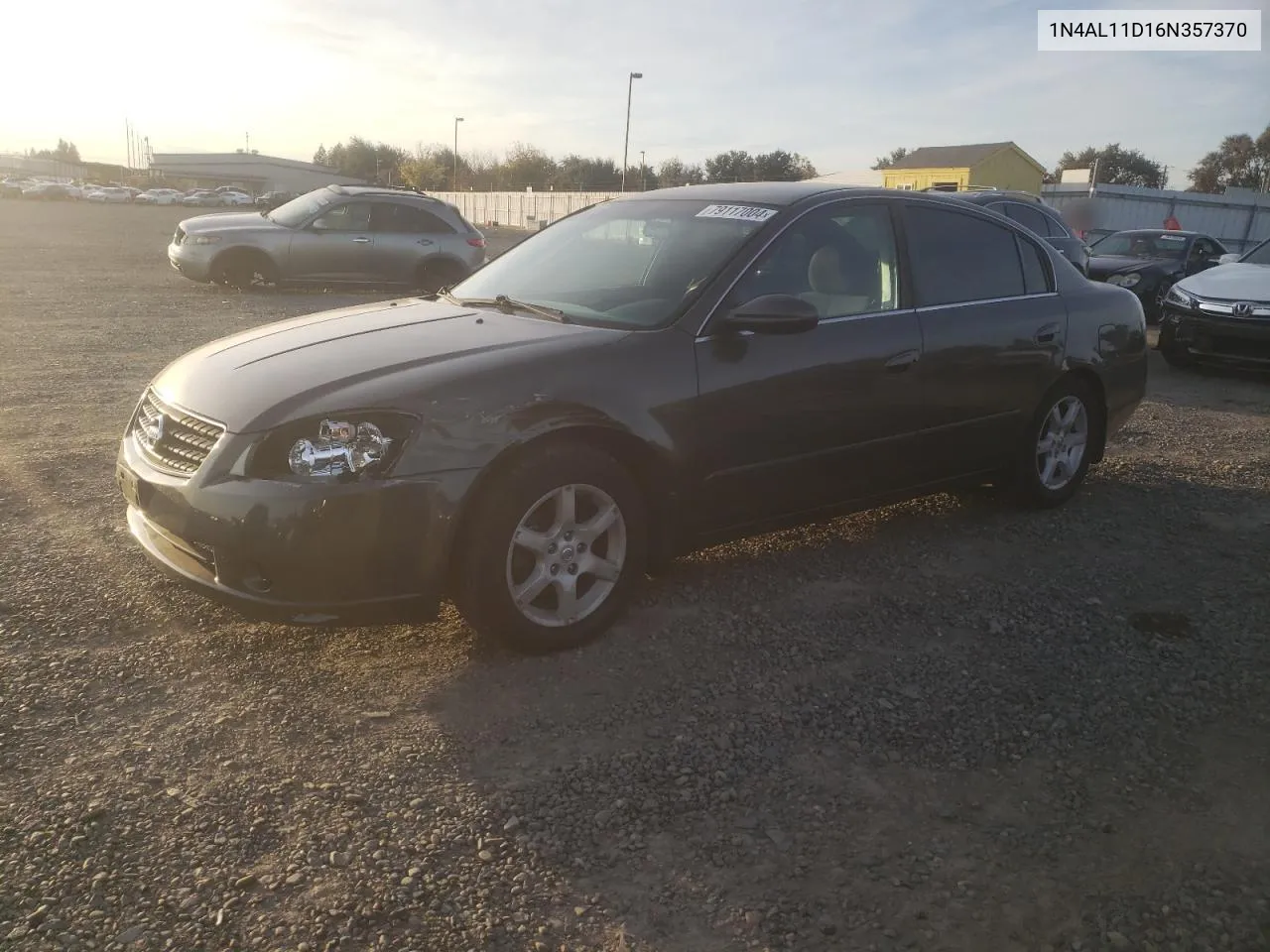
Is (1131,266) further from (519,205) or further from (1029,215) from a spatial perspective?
(519,205)

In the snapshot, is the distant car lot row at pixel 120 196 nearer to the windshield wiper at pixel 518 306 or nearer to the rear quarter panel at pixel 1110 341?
the windshield wiper at pixel 518 306

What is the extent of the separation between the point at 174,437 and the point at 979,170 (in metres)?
42.9

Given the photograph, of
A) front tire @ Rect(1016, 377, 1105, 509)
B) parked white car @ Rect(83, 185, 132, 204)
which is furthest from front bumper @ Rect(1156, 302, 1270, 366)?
parked white car @ Rect(83, 185, 132, 204)

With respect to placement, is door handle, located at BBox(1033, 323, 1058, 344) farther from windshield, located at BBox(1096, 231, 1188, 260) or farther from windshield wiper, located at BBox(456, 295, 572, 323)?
windshield, located at BBox(1096, 231, 1188, 260)

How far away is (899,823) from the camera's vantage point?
268 cm

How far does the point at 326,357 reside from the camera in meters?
3.54

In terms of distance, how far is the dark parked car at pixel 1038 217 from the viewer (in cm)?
1161

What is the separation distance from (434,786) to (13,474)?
386 cm

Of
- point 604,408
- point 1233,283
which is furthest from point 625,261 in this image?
point 1233,283

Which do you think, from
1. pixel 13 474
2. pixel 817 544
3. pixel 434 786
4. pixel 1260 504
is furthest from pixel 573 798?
pixel 1260 504

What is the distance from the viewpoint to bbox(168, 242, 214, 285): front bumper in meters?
14.7

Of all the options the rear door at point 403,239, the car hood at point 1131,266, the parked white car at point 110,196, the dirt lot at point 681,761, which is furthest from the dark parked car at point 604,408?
the parked white car at point 110,196

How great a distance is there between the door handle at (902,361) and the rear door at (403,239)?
12.2 m

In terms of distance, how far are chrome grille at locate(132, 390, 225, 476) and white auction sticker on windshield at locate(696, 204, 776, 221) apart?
224 cm
